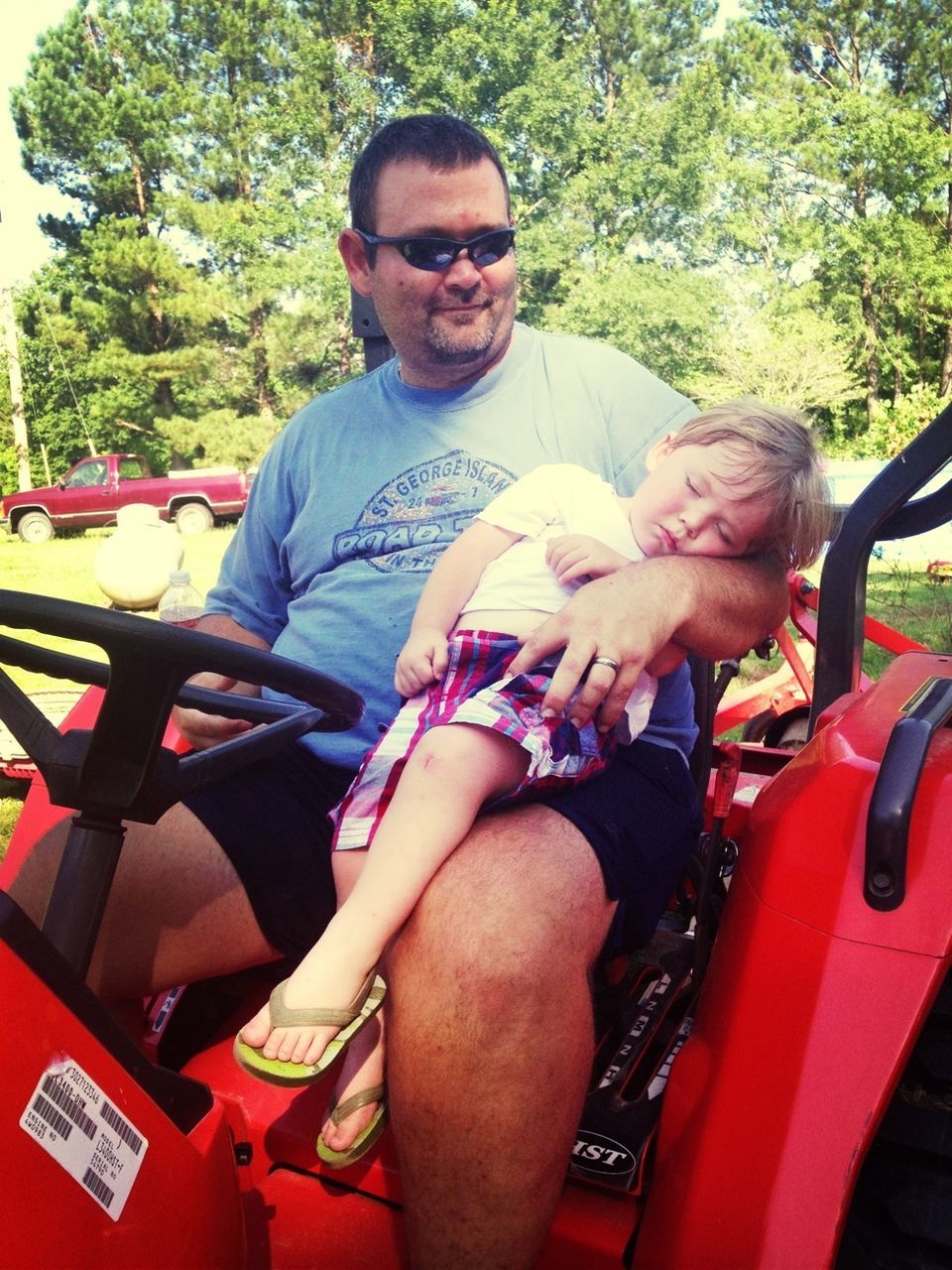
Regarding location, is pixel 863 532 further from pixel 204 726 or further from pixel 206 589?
pixel 206 589

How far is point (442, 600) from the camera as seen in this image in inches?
57.1

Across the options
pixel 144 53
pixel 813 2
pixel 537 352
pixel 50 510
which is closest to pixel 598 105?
pixel 813 2

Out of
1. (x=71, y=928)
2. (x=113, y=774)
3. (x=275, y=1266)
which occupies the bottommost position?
(x=275, y=1266)

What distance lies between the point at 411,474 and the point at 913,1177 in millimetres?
1053

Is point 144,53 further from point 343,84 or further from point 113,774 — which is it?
point 113,774

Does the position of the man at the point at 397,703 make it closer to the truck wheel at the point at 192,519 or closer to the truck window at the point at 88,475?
the truck wheel at the point at 192,519

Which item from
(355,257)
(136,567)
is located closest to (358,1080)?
(355,257)

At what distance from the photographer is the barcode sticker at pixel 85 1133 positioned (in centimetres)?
78

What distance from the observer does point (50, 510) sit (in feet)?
55.2

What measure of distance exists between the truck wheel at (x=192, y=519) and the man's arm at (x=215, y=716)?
14958mm

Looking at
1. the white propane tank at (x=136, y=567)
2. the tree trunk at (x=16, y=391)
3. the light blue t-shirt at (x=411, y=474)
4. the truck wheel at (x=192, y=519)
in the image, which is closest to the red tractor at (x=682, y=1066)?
the light blue t-shirt at (x=411, y=474)

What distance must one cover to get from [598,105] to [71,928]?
2552cm

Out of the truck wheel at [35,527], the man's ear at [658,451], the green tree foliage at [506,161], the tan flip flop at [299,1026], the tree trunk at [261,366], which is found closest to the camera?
the tan flip flop at [299,1026]

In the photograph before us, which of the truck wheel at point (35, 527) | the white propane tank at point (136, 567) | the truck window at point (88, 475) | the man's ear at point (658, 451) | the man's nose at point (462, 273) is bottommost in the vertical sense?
the truck wheel at point (35, 527)
